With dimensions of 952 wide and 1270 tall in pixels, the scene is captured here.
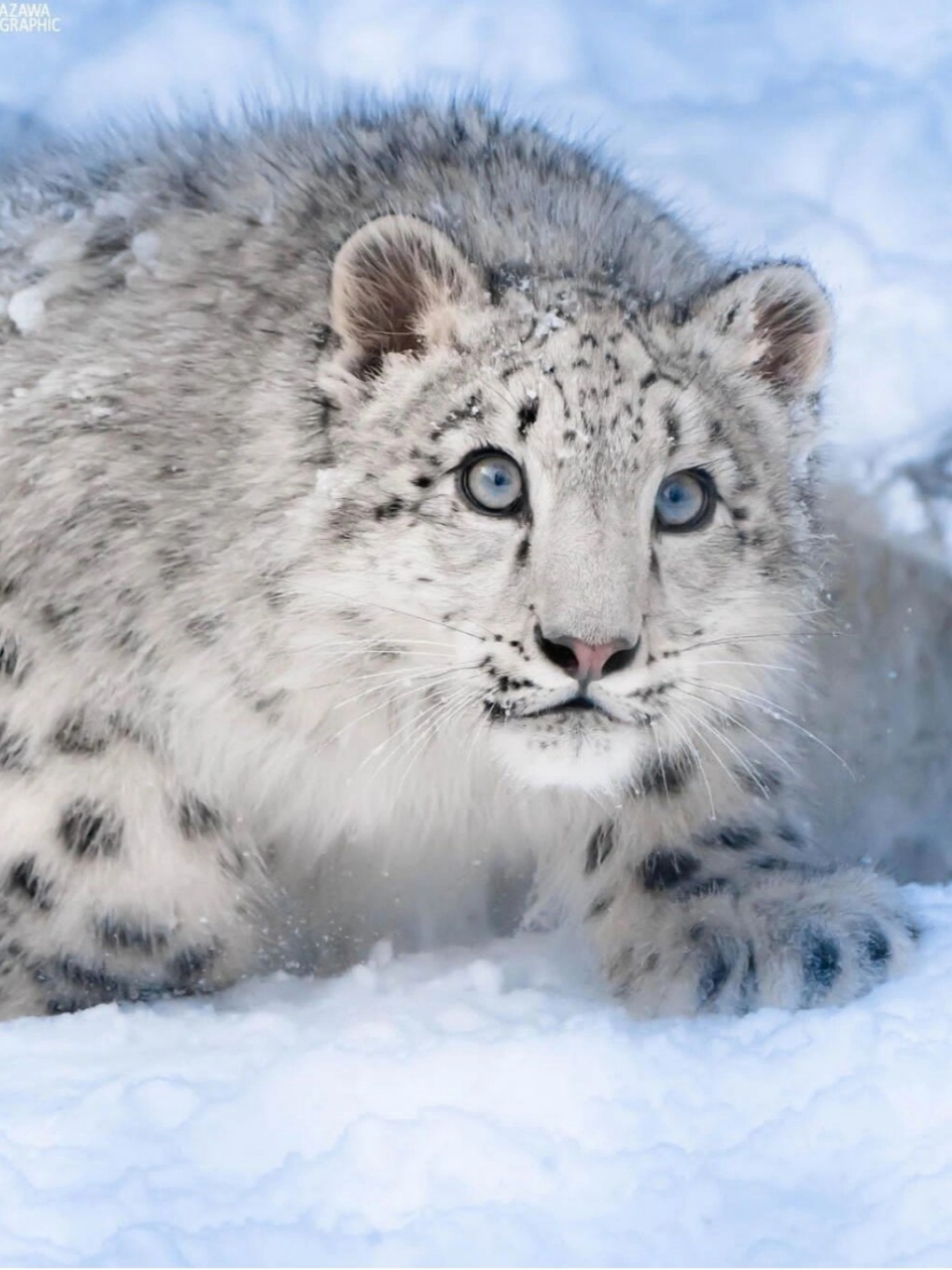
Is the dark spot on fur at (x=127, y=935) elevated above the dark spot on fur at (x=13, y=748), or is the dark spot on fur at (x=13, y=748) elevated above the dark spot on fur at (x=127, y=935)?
the dark spot on fur at (x=13, y=748)

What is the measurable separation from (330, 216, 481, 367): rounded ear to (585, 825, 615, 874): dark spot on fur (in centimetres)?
126

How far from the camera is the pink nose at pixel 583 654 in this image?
334cm

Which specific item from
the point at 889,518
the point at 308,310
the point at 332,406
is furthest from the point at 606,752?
the point at 889,518

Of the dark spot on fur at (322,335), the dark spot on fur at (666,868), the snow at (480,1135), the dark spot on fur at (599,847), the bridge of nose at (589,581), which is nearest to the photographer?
the snow at (480,1135)

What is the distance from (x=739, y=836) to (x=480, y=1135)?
1.41 meters

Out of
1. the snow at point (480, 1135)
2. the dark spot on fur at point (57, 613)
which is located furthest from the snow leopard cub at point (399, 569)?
the snow at point (480, 1135)

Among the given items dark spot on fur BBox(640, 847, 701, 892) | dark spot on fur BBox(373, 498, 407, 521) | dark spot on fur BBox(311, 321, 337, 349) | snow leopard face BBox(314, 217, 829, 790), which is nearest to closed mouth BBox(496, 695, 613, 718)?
snow leopard face BBox(314, 217, 829, 790)

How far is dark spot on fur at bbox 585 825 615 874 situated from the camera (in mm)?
4285

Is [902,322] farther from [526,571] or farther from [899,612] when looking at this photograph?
[526,571]

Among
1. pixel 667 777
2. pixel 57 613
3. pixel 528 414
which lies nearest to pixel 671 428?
pixel 528 414

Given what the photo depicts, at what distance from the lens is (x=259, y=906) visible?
4.46 meters

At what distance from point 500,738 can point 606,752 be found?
0.70 feet

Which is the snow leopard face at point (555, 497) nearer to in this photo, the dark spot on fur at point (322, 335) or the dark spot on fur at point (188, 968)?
the dark spot on fur at point (322, 335)

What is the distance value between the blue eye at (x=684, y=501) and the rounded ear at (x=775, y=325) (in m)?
0.38
